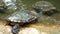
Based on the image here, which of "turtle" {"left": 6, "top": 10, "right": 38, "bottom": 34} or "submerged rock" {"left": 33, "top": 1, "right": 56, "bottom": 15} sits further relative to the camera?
"submerged rock" {"left": 33, "top": 1, "right": 56, "bottom": 15}

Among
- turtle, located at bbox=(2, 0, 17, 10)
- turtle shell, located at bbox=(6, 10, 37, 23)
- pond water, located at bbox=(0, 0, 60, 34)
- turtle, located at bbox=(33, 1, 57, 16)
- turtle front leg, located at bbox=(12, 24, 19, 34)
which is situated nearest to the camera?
turtle front leg, located at bbox=(12, 24, 19, 34)

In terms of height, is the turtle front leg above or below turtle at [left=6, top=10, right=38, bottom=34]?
below

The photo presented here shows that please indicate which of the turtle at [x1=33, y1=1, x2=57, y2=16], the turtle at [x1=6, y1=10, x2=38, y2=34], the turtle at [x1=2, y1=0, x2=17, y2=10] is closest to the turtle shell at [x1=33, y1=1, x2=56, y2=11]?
the turtle at [x1=33, y1=1, x2=57, y2=16]

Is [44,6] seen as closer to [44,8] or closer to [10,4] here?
[44,8]

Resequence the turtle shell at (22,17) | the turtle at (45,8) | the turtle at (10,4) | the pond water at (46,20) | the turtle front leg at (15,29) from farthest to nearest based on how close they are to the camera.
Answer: the turtle at (10,4) → the turtle at (45,8) → the turtle shell at (22,17) → the pond water at (46,20) → the turtle front leg at (15,29)

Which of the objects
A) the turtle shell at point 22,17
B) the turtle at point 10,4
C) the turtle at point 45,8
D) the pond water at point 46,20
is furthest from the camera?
the turtle at point 10,4

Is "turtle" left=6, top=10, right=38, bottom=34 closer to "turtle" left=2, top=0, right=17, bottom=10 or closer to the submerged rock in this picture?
the submerged rock

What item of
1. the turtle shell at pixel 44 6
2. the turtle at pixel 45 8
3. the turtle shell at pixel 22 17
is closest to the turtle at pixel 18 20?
the turtle shell at pixel 22 17

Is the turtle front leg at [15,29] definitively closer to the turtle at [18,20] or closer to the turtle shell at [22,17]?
the turtle at [18,20]

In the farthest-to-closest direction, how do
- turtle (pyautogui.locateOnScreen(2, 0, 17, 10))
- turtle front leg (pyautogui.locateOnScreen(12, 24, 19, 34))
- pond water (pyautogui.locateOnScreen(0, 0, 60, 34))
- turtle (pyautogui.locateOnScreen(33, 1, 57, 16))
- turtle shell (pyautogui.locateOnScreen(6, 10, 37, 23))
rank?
turtle (pyautogui.locateOnScreen(2, 0, 17, 10)) < turtle (pyautogui.locateOnScreen(33, 1, 57, 16)) < turtle shell (pyautogui.locateOnScreen(6, 10, 37, 23)) < pond water (pyautogui.locateOnScreen(0, 0, 60, 34)) < turtle front leg (pyautogui.locateOnScreen(12, 24, 19, 34))

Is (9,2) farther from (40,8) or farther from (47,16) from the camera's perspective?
(47,16)

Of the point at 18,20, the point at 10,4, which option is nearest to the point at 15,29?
the point at 18,20

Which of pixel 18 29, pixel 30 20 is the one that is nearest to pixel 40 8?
pixel 30 20
